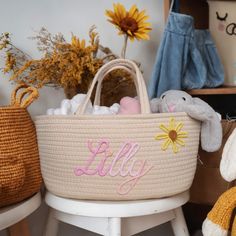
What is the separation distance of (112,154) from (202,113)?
0.73ft

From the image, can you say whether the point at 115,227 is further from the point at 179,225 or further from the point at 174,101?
the point at 174,101

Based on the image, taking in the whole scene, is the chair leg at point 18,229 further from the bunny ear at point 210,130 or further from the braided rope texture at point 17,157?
the bunny ear at point 210,130

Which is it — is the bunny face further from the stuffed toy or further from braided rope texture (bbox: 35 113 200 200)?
the stuffed toy

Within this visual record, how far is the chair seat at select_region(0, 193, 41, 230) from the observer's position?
26.5 inches

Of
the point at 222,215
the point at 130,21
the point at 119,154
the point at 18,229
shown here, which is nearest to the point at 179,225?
the point at 222,215

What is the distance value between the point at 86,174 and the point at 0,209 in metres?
0.19

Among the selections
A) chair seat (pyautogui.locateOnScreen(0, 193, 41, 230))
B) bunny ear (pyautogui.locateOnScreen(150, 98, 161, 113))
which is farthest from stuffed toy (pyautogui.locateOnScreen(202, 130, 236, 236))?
chair seat (pyautogui.locateOnScreen(0, 193, 41, 230))

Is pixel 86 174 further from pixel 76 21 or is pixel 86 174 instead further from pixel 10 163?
pixel 76 21

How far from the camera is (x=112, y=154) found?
0.72 meters

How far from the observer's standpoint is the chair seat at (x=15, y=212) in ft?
2.20

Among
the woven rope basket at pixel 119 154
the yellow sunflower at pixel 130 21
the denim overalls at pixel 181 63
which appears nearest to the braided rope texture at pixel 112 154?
the woven rope basket at pixel 119 154

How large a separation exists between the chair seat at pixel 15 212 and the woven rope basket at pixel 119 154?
2.7 inches

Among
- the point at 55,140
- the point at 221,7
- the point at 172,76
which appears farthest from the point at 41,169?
the point at 221,7

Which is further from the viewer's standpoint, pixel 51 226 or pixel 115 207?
pixel 51 226
